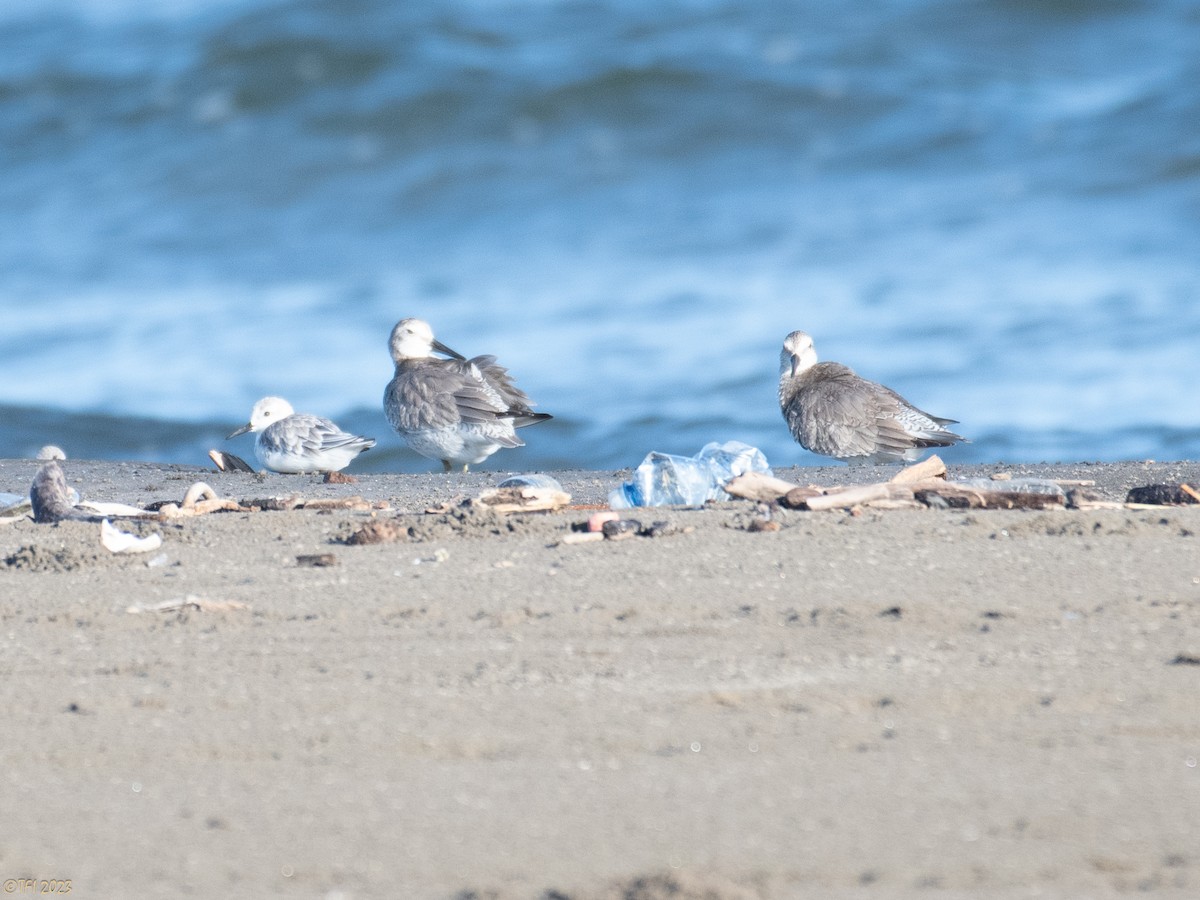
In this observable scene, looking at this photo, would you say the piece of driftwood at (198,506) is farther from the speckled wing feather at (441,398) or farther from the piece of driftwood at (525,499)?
the speckled wing feather at (441,398)

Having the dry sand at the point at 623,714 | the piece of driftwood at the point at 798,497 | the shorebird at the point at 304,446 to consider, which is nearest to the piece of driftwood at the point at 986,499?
the dry sand at the point at 623,714

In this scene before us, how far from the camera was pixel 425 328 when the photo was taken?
31.1 feet

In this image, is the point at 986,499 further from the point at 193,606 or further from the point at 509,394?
the point at 509,394

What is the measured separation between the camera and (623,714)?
9.21ft

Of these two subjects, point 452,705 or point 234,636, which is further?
point 234,636

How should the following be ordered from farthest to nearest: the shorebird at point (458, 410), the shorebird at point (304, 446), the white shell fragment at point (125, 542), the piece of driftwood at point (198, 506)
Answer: the shorebird at point (458, 410) → the shorebird at point (304, 446) → the piece of driftwood at point (198, 506) → the white shell fragment at point (125, 542)

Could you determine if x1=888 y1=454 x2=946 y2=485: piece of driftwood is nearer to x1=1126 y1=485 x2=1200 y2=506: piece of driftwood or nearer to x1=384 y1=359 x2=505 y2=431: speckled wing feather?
x1=1126 y1=485 x2=1200 y2=506: piece of driftwood

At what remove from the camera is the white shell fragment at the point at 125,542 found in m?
4.27

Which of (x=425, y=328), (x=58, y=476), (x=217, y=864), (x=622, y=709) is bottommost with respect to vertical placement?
(x=217, y=864)

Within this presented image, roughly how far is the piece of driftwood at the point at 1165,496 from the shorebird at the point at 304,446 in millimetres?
4125

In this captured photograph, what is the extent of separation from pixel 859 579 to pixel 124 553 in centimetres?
202

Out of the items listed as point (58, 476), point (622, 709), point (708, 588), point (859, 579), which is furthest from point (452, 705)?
point (58, 476)

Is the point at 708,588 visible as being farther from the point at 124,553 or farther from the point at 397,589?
the point at 124,553

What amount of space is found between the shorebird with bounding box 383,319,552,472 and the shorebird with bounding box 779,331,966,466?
4.65 ft
